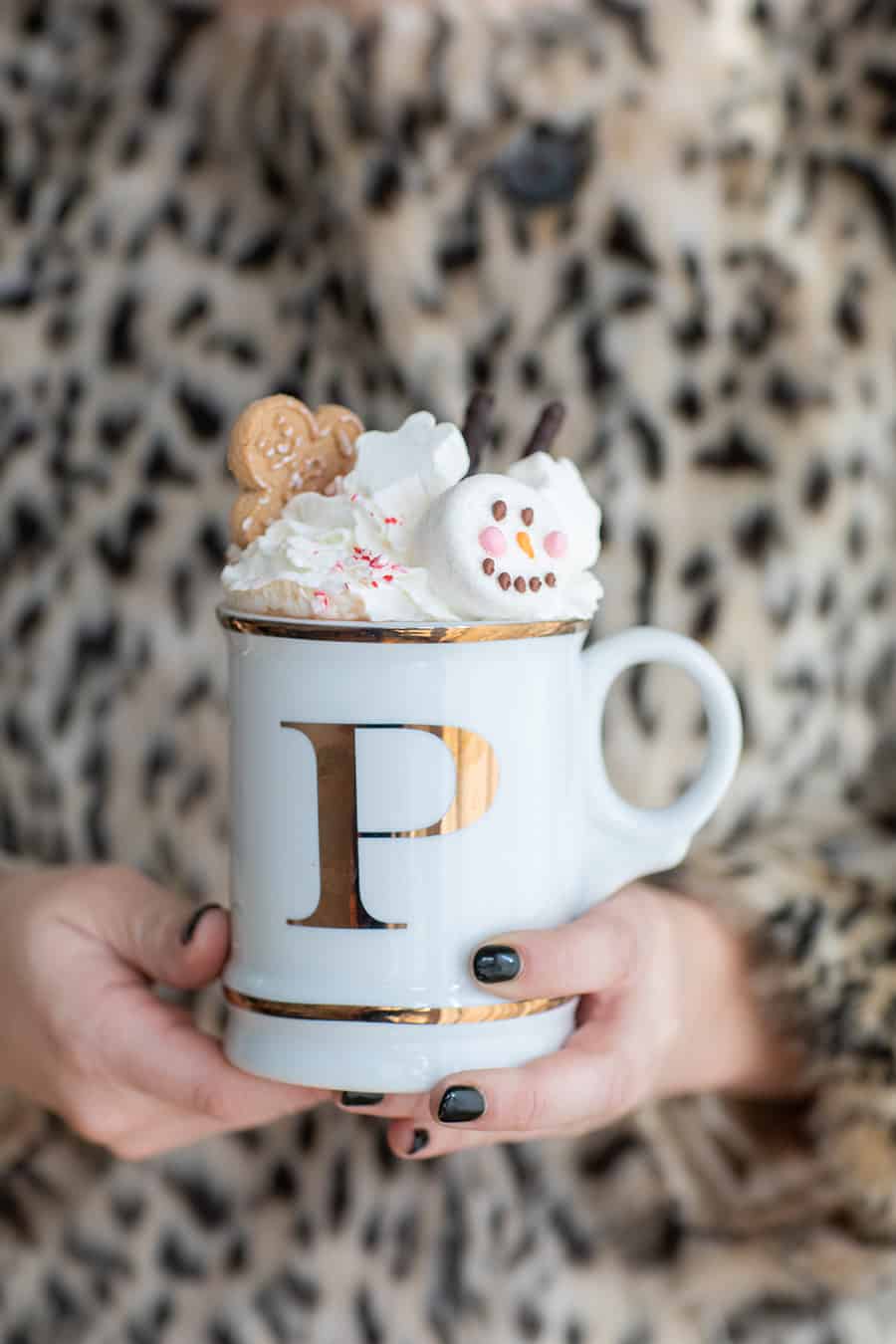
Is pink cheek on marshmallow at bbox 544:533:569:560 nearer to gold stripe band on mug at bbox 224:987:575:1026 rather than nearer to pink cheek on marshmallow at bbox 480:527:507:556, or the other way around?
pink cheek on marshmallow at bbox 480:527:507:556

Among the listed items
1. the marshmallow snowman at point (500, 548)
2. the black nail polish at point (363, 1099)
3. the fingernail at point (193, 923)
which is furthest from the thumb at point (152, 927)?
the marshmallow snowman at point (500, 548)

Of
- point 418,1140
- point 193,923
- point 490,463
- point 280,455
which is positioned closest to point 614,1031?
point 418,1140

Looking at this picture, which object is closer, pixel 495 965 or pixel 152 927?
pixel 495 965

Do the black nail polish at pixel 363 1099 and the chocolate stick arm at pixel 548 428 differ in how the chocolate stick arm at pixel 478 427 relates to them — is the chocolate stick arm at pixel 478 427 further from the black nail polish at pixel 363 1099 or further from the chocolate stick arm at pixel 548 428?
the black nail polish at pixel 363 1099

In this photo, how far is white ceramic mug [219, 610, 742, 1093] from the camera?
623mm

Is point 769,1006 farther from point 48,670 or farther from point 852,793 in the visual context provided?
point 48,670

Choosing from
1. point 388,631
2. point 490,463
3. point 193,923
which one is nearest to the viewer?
point 388,631

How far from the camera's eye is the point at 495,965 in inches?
25.2

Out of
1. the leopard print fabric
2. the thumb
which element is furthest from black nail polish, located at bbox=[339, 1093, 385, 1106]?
the leopard print fabric

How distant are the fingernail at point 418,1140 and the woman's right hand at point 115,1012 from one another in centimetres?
6

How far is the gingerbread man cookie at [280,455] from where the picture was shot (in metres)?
0.67

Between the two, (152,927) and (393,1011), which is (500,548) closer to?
A: (393,1011)

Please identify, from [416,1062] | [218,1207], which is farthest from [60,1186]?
[416,1062]

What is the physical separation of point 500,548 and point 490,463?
44 centimetres
